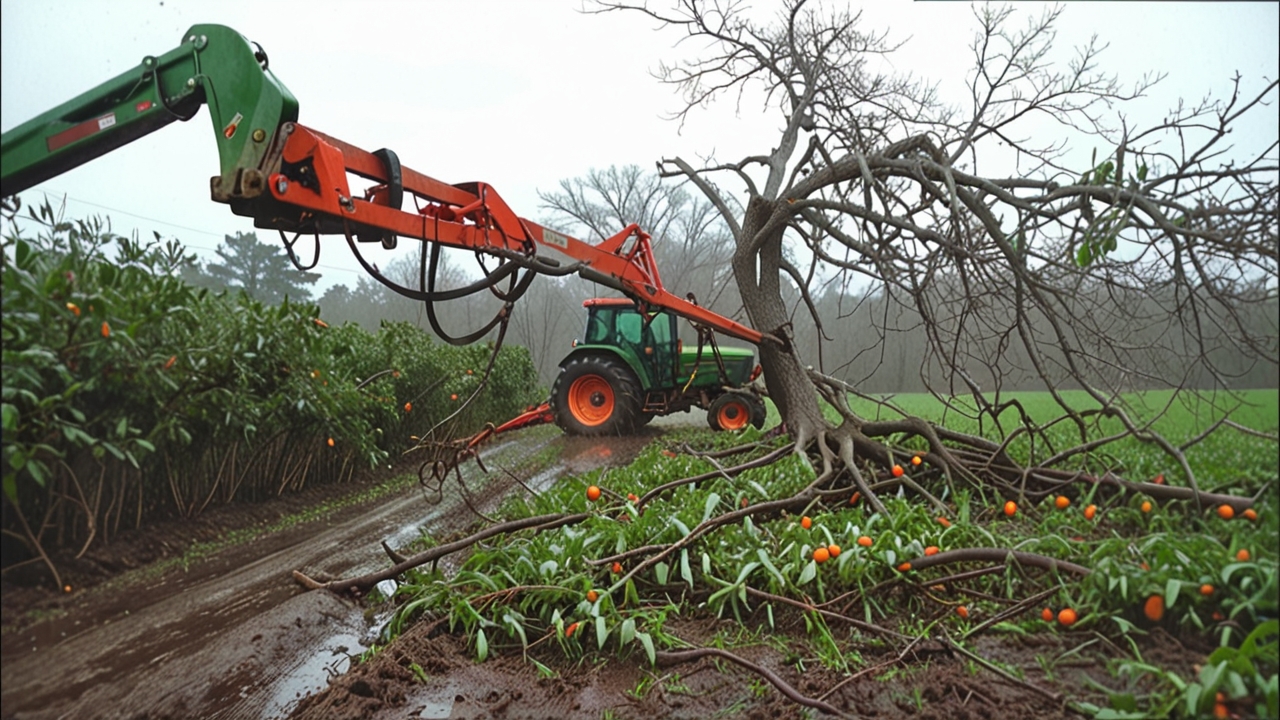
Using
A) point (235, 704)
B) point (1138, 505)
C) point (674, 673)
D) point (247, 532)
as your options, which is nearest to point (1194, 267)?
point (1138, 505)

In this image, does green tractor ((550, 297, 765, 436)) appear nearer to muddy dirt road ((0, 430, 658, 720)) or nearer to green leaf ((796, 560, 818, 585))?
muddy dirt road ((0, 430, 658, 720))

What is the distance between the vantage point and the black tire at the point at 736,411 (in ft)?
21.1

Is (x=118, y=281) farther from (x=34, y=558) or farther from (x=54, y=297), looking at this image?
(x=34, y=558)

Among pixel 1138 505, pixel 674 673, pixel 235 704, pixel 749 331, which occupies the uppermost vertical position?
pixel 749 331

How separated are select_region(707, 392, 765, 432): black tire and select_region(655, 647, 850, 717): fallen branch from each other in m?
4.09

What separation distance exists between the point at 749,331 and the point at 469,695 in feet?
10.3

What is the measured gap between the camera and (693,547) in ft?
9.55

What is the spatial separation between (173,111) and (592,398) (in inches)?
161

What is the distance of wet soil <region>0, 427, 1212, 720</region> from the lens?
4.54 feet

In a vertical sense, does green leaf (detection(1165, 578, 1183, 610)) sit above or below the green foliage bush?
below

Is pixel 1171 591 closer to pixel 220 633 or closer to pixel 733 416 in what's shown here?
pixel 220 633

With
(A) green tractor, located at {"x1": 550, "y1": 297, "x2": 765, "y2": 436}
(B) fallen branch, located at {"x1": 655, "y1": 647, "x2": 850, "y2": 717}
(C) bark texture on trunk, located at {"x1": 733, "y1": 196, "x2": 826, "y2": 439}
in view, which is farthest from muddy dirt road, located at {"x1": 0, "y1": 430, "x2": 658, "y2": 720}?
(C) bark texture on trunk, located at {"x1": 733, "y1": 196, "x2": 826, "y2": 439}

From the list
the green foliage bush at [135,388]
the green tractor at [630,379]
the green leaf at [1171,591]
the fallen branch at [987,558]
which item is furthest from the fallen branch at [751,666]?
the green tractor at [630,379]

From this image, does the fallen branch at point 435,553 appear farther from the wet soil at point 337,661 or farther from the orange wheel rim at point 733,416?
the orange wheel rim at point 733,416
